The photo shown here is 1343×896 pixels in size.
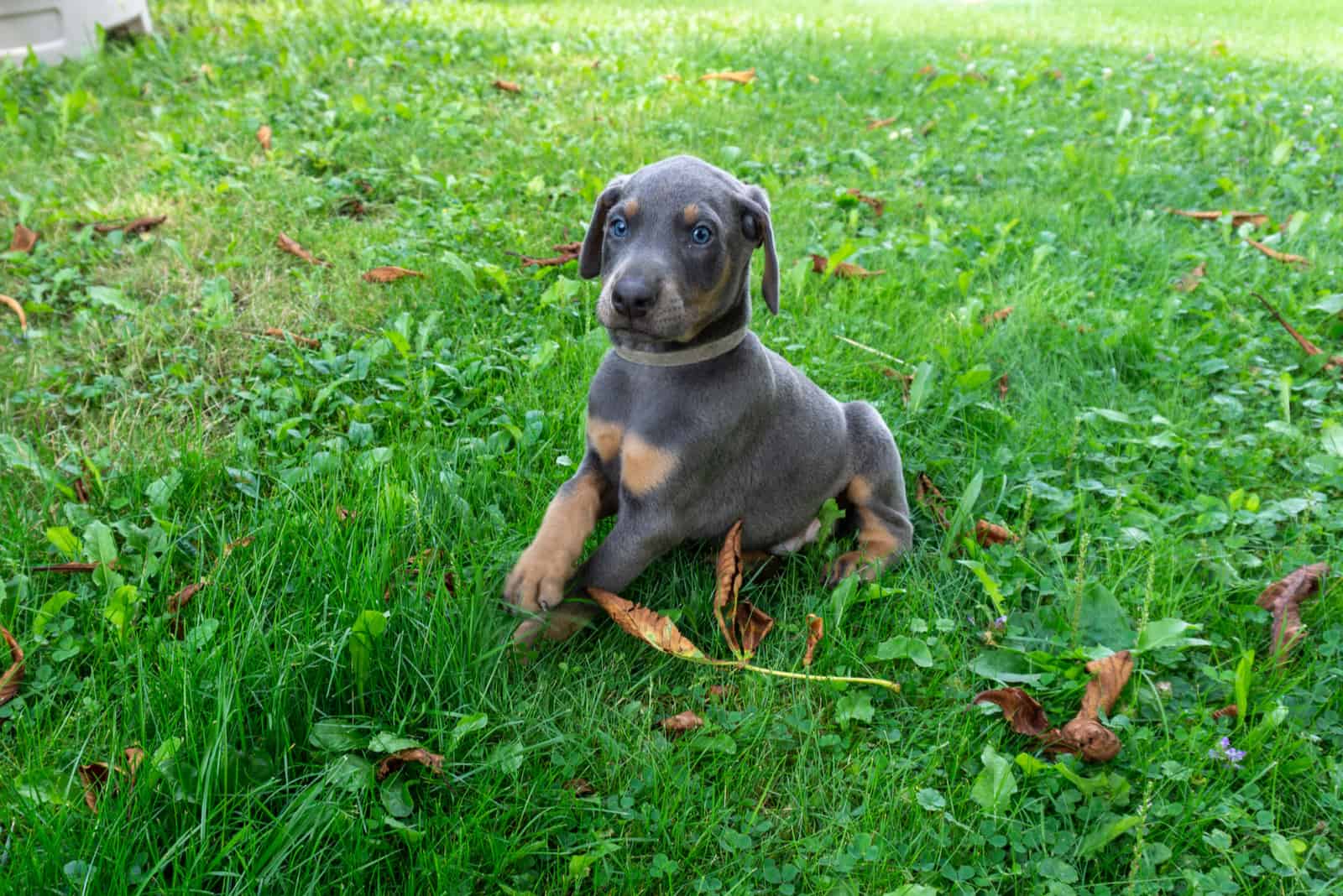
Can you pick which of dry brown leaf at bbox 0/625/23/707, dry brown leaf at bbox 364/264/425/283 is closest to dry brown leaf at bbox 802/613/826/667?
dry brown leaf at bbox 0/625/23/707

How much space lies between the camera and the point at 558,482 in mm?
3559

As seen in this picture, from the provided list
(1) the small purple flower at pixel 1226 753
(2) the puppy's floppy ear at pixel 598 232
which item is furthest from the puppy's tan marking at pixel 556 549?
(1) the small purple flower at pixel 1226 753

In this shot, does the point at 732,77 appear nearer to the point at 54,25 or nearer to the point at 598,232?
the point at 54,25

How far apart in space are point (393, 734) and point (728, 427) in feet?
3.98

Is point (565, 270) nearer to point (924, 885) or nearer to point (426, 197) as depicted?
point (426, 197)

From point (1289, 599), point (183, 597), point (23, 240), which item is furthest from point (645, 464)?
point (23, 240)

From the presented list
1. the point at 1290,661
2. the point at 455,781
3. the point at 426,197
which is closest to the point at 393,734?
the point at 455,781

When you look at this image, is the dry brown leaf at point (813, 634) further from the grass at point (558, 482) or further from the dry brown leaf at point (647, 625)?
the dry brown leaf at point (647, 625)

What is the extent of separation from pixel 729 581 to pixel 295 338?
235 centimetres

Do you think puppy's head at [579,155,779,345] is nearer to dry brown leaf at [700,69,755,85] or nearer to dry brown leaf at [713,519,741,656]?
dry brown leaf at [713,519,741,656]

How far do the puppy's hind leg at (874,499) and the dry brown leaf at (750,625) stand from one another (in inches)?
11.8

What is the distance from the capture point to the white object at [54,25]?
7.18 meters

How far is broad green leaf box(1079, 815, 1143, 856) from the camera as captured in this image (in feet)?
7.64

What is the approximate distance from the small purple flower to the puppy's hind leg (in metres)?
1.05
